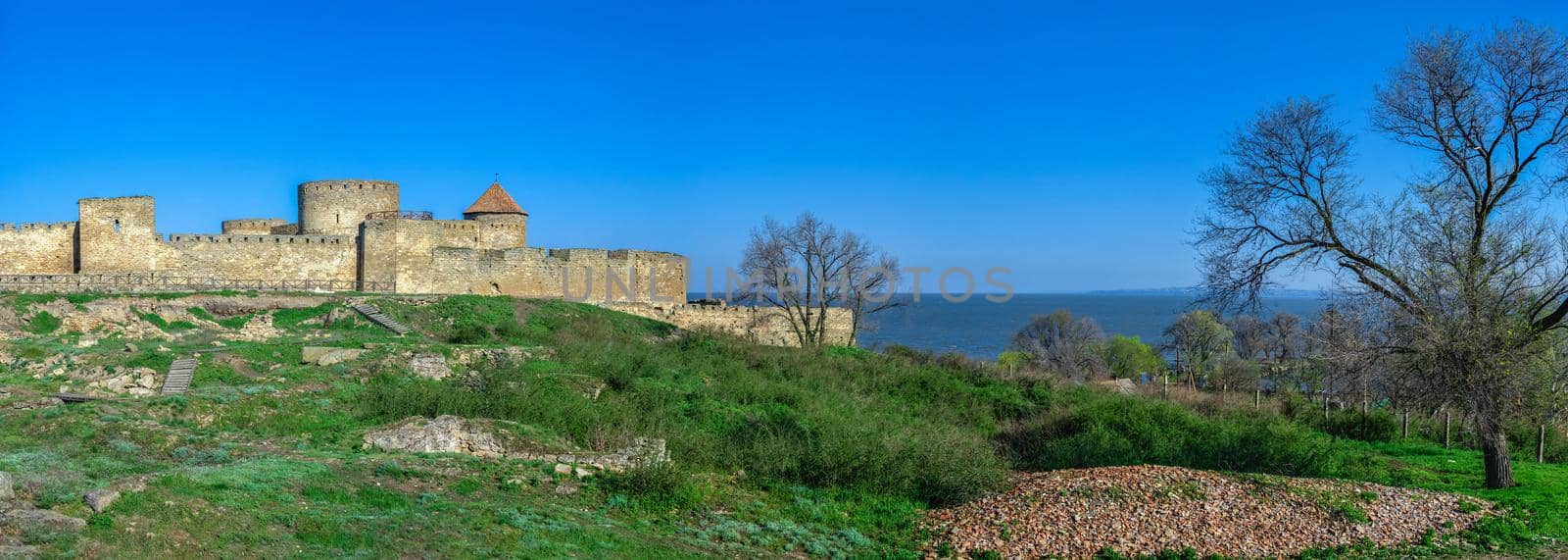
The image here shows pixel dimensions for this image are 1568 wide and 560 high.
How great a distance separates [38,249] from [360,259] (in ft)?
29.6

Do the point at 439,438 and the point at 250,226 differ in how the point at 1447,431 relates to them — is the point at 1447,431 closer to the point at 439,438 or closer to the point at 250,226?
the point at 439,438

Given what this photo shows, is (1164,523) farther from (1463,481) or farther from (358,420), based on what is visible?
(358,420)

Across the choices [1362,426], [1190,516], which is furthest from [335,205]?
[1362,426]

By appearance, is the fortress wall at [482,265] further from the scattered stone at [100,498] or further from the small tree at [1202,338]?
the small tree at [1202,338]

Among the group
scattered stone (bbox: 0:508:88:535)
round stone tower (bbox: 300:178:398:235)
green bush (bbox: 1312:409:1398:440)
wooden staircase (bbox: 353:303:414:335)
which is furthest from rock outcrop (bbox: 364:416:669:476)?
round stone tower (bbox: 300:178:398:235)

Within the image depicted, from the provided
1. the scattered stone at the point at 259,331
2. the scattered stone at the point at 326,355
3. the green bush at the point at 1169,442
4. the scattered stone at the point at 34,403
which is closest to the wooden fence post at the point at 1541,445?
the green bush at the point at 1169,442

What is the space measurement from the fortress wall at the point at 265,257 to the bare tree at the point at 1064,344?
27.2m

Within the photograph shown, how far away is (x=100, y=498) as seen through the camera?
27.4ft

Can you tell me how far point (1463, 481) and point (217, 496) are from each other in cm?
1739

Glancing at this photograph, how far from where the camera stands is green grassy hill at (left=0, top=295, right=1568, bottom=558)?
900 cm

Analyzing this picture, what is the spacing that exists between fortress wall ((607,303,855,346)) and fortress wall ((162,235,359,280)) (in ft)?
31.0

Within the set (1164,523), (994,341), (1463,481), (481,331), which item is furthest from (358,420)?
(994,341)

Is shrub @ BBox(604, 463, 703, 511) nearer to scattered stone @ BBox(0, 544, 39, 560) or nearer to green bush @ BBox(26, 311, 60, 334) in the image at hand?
scattered stone @ BBox(0, 544, 39, 560)

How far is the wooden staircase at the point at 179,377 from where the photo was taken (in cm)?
1482
